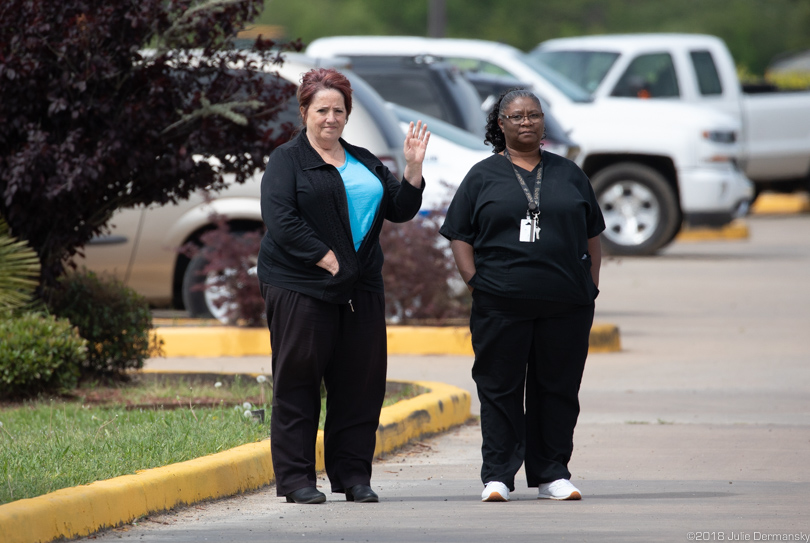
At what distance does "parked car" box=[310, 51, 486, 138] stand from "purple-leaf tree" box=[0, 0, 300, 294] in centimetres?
563

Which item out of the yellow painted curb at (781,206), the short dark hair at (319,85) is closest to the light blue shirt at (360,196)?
the short dark hair at (319,85)

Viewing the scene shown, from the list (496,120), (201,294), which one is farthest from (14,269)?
(201,294)

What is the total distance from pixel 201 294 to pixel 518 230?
20.2 ft

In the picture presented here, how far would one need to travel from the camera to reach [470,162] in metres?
11.8

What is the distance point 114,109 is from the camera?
7883 millimetres

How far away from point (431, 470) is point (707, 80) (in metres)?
14.1

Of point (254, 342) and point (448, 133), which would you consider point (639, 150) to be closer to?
point (448, 133)

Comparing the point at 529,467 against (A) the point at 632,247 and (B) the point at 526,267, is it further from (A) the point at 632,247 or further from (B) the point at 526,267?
(A) the point at 632,247

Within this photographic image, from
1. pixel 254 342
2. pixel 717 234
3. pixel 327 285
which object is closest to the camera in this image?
pixel 327 285

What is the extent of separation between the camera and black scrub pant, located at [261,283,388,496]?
218 inches

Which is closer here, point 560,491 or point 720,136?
point 560,491

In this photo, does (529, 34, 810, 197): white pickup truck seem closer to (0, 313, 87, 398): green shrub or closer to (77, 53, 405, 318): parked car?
(77, 53, 405, 318): parked car

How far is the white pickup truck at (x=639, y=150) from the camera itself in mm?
16938

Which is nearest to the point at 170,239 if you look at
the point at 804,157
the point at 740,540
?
the point at 740,540
